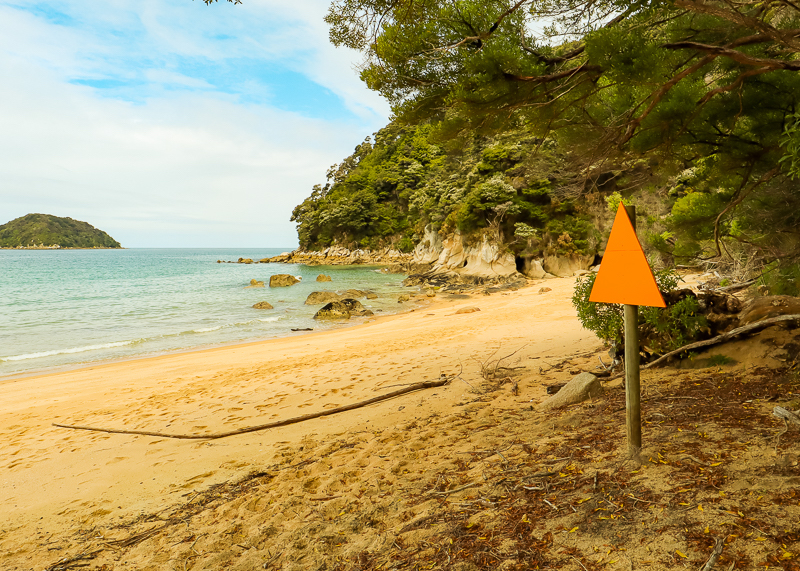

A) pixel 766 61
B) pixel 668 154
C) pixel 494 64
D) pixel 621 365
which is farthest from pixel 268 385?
pixel 766 61

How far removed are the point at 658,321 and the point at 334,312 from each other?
14.3 m

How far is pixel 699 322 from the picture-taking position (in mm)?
4883

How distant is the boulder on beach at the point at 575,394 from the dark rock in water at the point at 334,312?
1380cm

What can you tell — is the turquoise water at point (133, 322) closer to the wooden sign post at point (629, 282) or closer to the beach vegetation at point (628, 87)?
the beach vegetation at point (628, 87)

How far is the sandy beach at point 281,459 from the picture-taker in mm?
2805

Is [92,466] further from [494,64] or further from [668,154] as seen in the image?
[668,154]

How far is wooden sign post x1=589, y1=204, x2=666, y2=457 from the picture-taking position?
2.48 metres

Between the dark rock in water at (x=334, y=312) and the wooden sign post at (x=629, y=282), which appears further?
the dark rock in water at (x=334, y=312)

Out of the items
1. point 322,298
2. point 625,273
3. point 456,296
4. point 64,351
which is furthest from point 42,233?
point 625,273

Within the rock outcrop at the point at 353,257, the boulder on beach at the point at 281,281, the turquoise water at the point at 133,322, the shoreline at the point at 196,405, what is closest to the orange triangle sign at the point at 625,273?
the shoreline at the point at 196,405

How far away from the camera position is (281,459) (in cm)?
418

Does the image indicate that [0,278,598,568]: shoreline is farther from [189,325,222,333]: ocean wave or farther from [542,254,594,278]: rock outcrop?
[542,254,594,278]: rock outcrop

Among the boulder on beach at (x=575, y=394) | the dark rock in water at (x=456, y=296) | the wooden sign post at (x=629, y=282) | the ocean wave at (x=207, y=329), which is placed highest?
the wooden sign post at (x=629, y=282)

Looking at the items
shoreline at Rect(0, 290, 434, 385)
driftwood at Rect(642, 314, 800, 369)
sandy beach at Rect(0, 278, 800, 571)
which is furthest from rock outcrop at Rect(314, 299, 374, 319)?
driftwood at Rect(642, 314, 800, 369)
